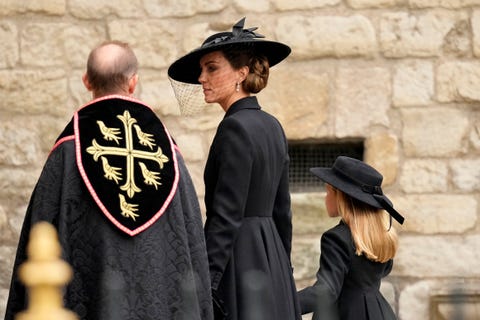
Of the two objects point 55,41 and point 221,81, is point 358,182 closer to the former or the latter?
point 221,81

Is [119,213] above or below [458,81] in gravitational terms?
below

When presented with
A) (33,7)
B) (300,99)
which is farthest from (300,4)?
(33,7)

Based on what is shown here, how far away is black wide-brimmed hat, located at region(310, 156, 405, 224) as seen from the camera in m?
5.41

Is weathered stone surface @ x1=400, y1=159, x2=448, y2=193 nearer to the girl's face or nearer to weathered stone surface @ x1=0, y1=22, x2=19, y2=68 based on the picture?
the girl's face

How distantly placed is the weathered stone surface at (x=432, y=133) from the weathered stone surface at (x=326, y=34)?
438mm

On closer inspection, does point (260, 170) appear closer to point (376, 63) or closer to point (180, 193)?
point (180, 193)

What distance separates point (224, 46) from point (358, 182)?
0.94 m

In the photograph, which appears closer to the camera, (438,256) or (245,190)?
(245,190)

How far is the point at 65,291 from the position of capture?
4.26m

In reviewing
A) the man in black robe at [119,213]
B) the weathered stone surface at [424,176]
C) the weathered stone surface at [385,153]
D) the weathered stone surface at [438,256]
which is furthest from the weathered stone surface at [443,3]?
the man in black robe at [119,213]

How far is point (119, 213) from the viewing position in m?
4.35

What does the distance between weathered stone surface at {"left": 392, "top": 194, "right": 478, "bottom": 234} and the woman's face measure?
2.24 m

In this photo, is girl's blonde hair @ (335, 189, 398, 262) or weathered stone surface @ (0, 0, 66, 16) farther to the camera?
weathered stone surface @ (0, 0, 66, 16)

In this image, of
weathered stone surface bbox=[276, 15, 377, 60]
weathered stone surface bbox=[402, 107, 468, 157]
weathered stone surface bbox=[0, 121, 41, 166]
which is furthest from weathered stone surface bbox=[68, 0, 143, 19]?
weathered stone surface bbox=[402, 107, 468, 157]
